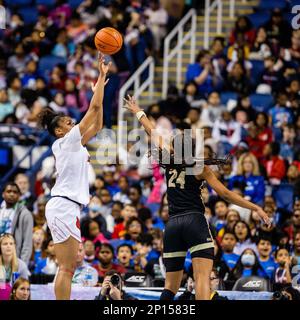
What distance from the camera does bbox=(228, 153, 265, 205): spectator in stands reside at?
17.3m

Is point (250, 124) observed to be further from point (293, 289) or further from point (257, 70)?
point (293, 289)

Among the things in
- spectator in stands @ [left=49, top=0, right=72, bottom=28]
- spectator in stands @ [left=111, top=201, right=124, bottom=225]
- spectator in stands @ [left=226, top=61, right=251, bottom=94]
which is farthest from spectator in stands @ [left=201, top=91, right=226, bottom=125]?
spectator in stands @ [left=49, top=0, right=72, bottom=28]

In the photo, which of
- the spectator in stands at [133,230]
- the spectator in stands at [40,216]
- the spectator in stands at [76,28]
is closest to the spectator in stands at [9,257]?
the spectator in stands at [133,230]

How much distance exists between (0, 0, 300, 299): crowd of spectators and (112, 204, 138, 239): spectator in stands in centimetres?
2

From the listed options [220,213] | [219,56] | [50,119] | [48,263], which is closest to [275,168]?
[220,213]

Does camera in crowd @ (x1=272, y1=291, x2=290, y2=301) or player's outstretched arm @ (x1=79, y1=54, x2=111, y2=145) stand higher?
player's outstretched arm @ (x1=79, y1=54, x2=111, y2=145)

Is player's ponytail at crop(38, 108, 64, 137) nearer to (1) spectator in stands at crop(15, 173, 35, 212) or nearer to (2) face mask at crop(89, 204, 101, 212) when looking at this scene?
(2) face mask at crop(89, 204, 101, 212)

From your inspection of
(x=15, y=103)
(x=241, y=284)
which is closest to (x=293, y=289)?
(x=241, y=284)

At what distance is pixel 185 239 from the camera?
440 inches

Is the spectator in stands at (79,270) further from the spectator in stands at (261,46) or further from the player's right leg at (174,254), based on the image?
the spectator in stands at (261,46)

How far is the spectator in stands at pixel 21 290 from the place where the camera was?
42.0 ft

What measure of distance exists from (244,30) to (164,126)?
309cm

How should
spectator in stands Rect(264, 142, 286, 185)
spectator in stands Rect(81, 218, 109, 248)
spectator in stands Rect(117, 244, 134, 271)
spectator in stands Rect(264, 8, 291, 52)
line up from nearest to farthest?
1. spectator in stands Rect(117, 244, 134, 271)
2. spectator in stands Rect(81, 218, 109, 248)
3. spectator in stands Rect(264, 142, 286, 185)
4. spectator in stands Rect(264, 8, 291, 52)

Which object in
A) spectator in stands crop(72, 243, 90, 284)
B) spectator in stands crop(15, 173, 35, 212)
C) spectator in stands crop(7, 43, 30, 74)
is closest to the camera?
spectator in stands crop(72, 243, 90, 284)
